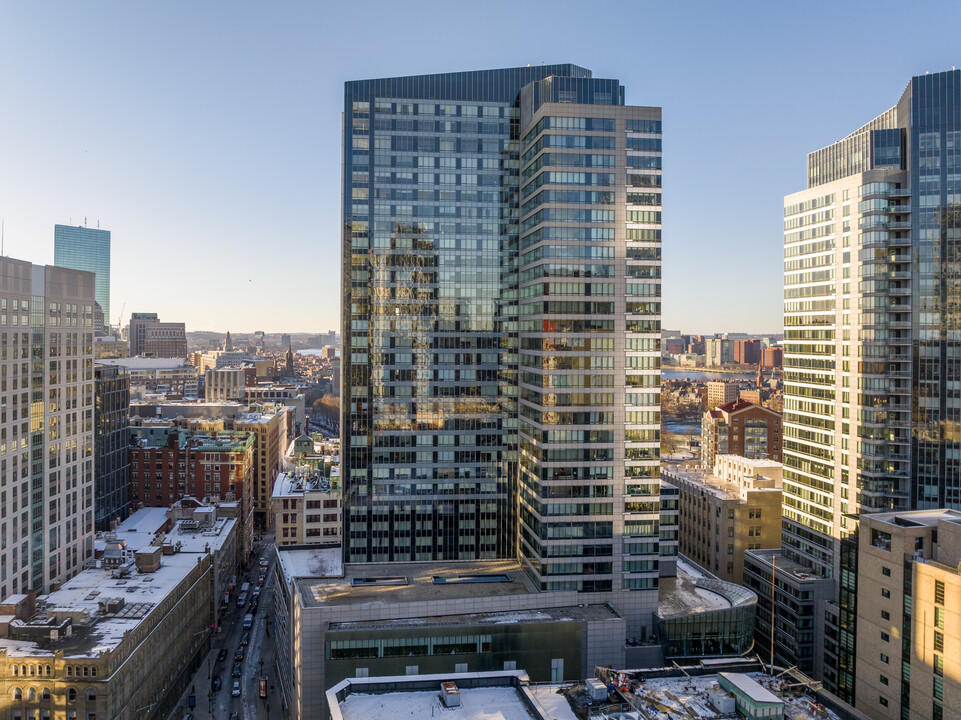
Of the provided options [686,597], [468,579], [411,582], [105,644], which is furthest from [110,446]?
[686,597]

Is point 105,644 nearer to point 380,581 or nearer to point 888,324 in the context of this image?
point 380,581


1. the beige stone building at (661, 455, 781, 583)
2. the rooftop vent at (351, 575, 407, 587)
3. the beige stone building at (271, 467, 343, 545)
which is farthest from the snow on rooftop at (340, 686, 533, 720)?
the beige stone building at (661, 455, 781, 583)

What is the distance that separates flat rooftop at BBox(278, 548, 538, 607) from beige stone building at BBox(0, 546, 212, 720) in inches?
847

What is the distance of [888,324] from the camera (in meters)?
103

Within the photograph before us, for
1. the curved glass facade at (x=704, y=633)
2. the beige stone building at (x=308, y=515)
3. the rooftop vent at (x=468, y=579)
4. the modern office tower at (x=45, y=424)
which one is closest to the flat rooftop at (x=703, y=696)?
the curved glass facade at (x=704, y=633)

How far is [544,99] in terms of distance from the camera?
10156 cm

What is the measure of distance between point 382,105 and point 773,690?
9211 centimetres

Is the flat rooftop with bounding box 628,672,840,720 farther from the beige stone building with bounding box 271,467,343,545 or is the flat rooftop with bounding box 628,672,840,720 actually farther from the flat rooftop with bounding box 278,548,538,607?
the beige stone building with bounding box 271,467,343,545

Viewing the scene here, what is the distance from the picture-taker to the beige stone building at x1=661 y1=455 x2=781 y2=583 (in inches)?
5330

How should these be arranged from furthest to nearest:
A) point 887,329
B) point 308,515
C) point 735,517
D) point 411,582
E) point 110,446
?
point 110,446 < point 308,515 < point 735,517 < point 887,329 < point 411,582

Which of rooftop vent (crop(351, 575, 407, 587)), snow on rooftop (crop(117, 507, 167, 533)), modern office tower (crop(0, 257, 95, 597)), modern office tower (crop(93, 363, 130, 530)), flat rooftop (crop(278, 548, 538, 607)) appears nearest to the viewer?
flat rooftop (crop(278, 548, 538, 607))

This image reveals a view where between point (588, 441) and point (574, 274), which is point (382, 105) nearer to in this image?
point (574, 274)

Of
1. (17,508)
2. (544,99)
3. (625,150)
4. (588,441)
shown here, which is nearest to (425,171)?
(544,99)

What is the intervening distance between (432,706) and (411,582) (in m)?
38.1
